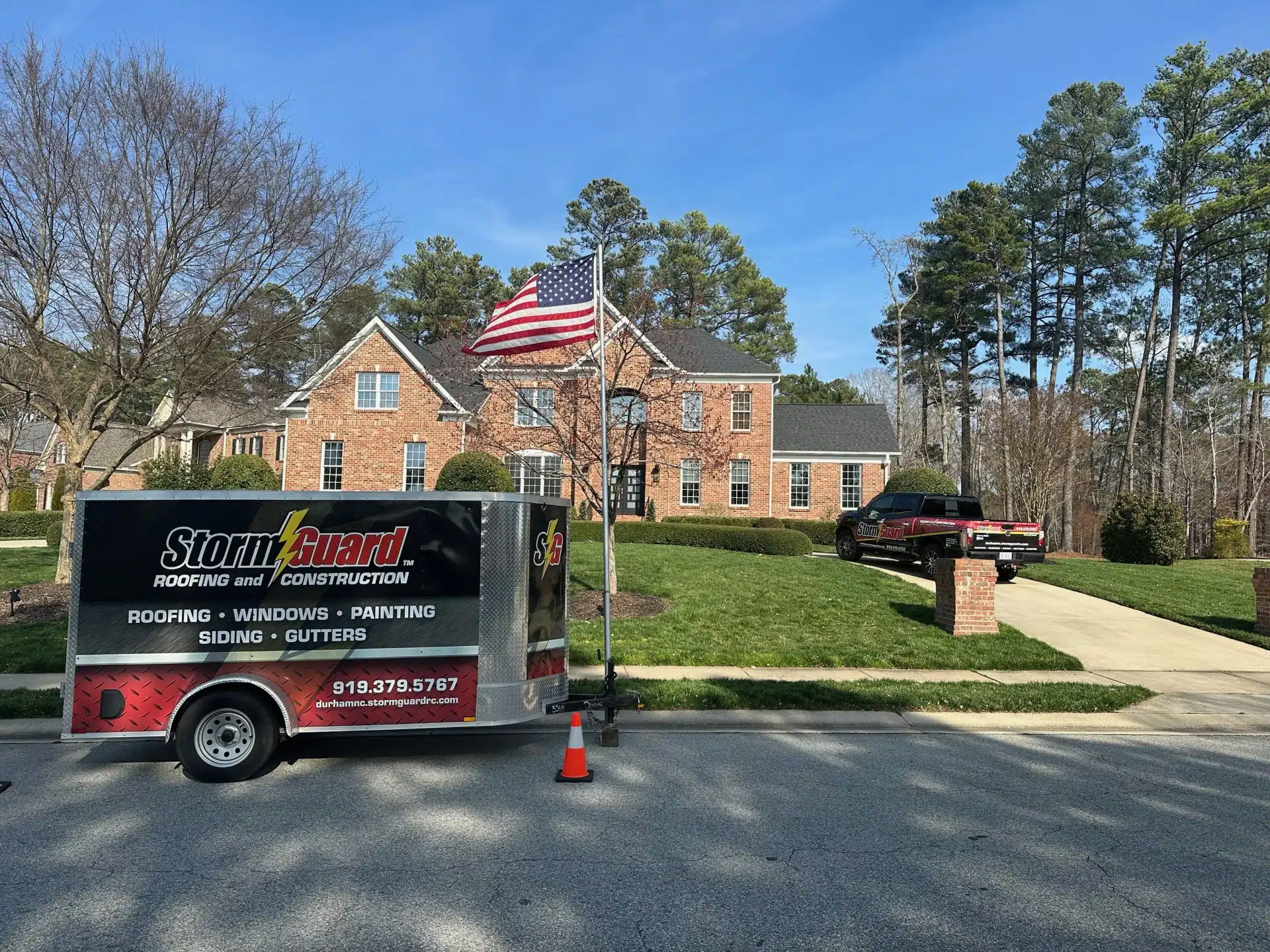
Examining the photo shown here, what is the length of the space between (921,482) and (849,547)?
9631 mm

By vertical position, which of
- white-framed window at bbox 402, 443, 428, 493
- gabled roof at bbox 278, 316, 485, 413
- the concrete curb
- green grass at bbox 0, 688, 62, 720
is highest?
gabled roof at bbox 278, 316, 485, 413

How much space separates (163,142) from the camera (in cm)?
1385

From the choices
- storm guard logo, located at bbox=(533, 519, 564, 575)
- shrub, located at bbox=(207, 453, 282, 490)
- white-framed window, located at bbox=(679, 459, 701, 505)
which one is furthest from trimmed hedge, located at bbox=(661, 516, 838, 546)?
storm guard logo, located at bbox=(533, 519, 564, 575)

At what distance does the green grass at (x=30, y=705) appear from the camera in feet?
27.5

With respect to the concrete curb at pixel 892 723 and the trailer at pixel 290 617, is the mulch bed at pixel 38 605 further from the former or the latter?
the trailer at pixel 290 617

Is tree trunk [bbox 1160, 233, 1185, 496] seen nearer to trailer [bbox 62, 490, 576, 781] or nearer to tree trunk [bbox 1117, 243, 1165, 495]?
tree trunk [bbox 1117, 243, 1165, 495]

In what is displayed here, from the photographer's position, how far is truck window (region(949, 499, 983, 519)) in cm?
1941

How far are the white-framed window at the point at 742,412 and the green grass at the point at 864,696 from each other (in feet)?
86.7

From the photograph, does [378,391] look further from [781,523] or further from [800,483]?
[800,483]

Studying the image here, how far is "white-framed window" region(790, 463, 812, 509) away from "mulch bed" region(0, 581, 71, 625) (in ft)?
87.3

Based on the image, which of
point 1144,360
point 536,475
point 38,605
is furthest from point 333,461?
point 1144,360

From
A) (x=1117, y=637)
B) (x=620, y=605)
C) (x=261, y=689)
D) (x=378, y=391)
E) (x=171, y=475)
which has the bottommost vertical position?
(x=1117, y=637)

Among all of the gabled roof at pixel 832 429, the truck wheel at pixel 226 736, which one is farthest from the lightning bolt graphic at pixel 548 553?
the gabled roof at pixel 832 429

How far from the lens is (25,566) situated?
19.8 metres
